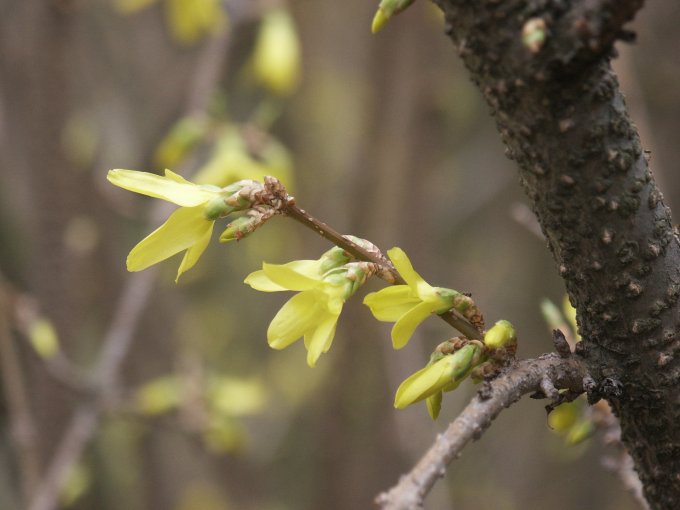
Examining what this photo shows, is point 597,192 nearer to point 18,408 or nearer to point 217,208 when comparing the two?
point 217,208

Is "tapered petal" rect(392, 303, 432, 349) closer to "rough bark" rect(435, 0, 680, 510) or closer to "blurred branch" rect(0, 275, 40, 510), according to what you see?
"rough bark" rect(435, 0, 680, 510)

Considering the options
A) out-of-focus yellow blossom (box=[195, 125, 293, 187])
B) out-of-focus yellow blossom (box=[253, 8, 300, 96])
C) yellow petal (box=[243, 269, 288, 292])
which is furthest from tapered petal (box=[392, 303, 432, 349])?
out-of-focus yellow blossom (box=[253, 8, 300, 96])

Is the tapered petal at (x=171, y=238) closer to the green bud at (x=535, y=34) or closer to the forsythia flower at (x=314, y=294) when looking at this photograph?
the forsythia flower at (x=314, y=294)

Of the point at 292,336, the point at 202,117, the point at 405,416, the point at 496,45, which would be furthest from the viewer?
the point at 405,416

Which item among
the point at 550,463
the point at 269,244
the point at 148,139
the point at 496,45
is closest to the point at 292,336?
the point at 496,45

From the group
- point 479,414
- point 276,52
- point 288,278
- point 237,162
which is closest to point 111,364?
point 237,162

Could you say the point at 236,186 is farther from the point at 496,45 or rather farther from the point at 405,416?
the point at 405,416

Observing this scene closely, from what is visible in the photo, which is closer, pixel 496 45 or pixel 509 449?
pixel 496 45
